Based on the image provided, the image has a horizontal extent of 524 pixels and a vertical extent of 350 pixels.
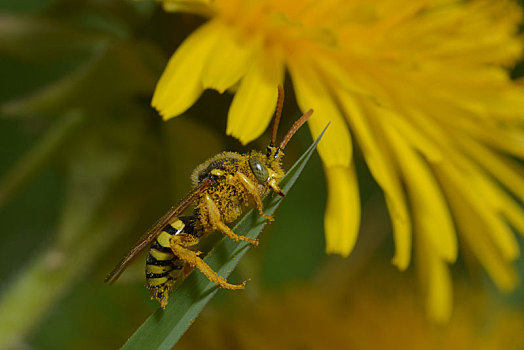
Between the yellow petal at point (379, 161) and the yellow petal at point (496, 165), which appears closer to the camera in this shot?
the yellow petal at point (379, 161)

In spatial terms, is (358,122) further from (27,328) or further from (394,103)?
(27,328)

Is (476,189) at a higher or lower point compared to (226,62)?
lower

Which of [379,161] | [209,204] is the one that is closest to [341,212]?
[379,161]

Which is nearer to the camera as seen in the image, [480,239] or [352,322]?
[480,239]

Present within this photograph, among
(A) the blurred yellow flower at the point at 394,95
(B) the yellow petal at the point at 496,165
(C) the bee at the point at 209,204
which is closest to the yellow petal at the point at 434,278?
(A) the blurred yellow flower at the point at 394,95

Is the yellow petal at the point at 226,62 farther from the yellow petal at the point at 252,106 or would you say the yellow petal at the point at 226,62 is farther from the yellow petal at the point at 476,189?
the yellow petal at the point at 476,189

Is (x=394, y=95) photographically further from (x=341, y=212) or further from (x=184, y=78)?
(x=184, y=78)
